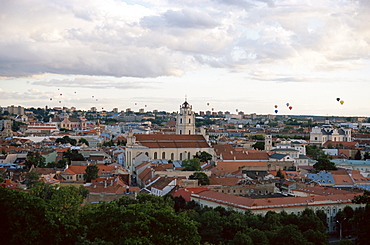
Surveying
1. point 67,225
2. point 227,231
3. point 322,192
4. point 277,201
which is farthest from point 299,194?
point 67,225

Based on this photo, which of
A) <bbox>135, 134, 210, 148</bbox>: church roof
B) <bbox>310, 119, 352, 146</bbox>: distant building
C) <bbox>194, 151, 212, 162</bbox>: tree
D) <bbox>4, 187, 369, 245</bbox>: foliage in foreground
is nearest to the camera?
<bbox>4, 187, 369, 245</bbox>: foliage in foreground

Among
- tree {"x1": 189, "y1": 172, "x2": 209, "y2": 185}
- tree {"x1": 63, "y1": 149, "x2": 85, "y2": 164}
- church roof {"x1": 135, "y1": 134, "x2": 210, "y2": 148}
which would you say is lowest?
tree {"x1": 189, "y1": 172, "x2": 209, "y2": 185}

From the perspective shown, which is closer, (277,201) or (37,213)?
(37,213)

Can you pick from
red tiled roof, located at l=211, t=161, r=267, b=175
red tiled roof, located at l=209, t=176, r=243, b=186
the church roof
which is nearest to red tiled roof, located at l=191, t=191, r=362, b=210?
red tiled roof, located at l=209, t=176, r=243, b=186

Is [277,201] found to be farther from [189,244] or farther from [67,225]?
[67,225]

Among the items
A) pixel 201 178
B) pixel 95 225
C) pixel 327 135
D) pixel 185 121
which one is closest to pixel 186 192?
pixel 201 178

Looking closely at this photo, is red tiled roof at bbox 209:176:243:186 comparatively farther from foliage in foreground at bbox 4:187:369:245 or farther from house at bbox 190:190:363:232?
foliage in foreground at bbox 4:187:369:245

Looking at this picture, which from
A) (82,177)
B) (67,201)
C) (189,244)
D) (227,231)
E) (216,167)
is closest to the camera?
(189,244)

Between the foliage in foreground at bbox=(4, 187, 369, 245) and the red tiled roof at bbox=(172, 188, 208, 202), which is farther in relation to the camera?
the red tiled roof at bbox=(172, 188, 208, 202)
